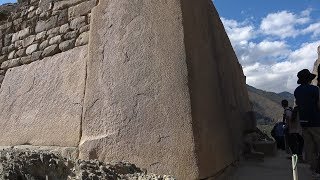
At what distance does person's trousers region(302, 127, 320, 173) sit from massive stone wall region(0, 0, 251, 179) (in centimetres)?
97

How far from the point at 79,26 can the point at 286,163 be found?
391 centimetres

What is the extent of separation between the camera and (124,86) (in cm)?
432

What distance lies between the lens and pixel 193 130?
3748 millimetres

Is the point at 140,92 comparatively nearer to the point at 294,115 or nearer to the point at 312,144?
the point at 312,144

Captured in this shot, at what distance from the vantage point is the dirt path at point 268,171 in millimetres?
4996

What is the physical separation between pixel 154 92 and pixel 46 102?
1824 millimetres

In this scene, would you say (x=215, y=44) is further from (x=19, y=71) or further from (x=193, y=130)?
(x=19, y=71)

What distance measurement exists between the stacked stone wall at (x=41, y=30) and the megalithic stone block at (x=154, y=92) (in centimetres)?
37

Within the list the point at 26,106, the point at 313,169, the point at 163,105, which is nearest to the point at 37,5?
the point at 26,106

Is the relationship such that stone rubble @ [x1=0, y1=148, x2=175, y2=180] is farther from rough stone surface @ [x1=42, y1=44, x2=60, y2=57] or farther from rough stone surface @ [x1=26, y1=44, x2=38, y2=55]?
rough stone surface @ [x1=26, y1=44, x2=38, y2=55]

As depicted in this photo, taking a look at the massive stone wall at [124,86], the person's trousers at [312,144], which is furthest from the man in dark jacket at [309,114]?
the massive stone wall at [124,86]

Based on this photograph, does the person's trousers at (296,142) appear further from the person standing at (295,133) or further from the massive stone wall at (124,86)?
the massive stone wall at (124,86)

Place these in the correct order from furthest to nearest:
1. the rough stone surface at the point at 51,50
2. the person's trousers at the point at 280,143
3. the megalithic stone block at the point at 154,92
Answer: the person's trousers at the point at 280,143, the rough stone surface at the point at 51,50, the megalithic stone block at the point at 154,92

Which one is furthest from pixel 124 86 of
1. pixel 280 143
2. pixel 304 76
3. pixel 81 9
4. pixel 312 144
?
pixel 280 143
